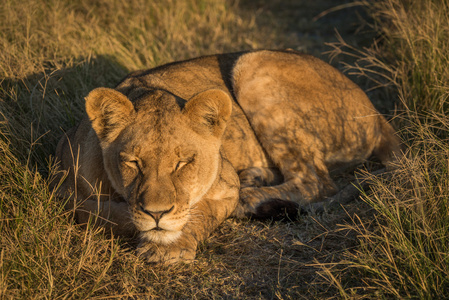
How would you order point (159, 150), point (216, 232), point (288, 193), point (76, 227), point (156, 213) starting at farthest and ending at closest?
point (288, 193) → point (216, 232) → point (76, 227) → point (159, 150) → point (156, 213)

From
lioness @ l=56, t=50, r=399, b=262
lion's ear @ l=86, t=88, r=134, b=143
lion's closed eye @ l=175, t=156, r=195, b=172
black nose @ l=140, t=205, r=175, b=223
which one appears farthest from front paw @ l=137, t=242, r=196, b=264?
lion's ear @ l=86, t=88, r=134, b=143

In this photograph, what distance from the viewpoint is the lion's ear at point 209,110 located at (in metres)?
3.10

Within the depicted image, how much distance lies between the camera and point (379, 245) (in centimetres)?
287

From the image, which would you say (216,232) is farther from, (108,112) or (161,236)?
(108,112)

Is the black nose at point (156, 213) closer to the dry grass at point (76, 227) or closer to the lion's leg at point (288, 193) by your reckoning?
the dry grass at point (76, 227)

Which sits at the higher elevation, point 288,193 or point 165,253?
point 165,253

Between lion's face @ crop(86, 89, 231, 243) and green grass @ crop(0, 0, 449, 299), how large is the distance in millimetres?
353

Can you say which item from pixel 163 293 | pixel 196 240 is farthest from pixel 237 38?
pixel 163 293

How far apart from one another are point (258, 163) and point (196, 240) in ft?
4.17

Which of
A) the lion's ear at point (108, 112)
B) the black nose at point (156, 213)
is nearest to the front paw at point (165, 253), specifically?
the black nose at point (156, 213)

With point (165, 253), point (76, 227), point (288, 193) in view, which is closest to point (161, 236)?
point (165, 253)

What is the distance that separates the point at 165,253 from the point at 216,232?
24.0 inches

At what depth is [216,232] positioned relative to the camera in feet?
11.8

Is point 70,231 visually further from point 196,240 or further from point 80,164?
point 196,240
